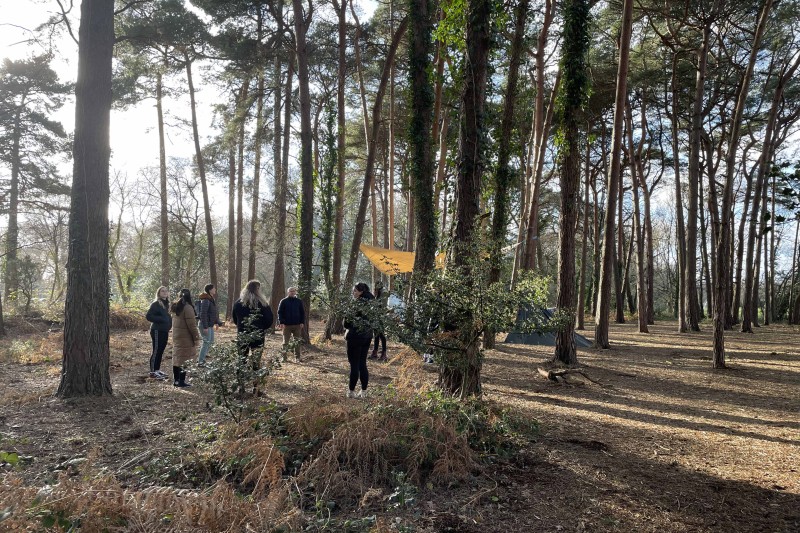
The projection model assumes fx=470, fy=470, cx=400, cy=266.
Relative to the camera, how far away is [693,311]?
16469 mm

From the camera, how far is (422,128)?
9.10 metres

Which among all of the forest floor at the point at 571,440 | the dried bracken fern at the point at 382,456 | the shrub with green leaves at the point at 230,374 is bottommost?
the forest floor at the point at 571,440

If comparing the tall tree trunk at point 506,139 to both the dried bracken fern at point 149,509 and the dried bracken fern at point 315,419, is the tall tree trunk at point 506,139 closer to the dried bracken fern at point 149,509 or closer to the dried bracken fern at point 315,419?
the dried bracken fern at point 315,419

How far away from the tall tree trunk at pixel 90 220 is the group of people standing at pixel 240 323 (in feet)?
3.45

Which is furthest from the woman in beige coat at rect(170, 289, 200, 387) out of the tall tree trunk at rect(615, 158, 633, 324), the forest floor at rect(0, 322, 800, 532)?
the tall tree trunk at rect(615, 158, 633, 324)

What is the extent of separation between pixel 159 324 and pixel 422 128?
5.78 metres

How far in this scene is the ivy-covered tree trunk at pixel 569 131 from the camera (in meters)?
8.06

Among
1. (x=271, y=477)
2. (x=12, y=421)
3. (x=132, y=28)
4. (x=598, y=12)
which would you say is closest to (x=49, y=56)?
(x=132, y=28)

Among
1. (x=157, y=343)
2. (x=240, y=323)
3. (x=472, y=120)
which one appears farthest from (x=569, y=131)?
(x=157, y=343)

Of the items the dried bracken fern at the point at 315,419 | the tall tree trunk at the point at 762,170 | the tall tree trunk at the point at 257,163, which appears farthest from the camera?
the tall tree trunk at the point at 257,163

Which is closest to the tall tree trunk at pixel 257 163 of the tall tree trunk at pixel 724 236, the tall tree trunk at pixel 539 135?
the tall tree trunk at pixel 539 135

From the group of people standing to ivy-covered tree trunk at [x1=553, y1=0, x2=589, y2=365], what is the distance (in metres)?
3.61

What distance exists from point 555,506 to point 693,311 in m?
16.1

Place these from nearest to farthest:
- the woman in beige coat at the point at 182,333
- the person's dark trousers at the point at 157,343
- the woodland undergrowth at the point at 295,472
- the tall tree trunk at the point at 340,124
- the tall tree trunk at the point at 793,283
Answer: the woodland undergrowth at the point at 295,472 → the woman in beige coat at the point at 182,333 → the person's dark trousers at the point at 157,343 → the tall tree trunk at the point at 340,124 → the tall tree trunk at the point at 793,283
